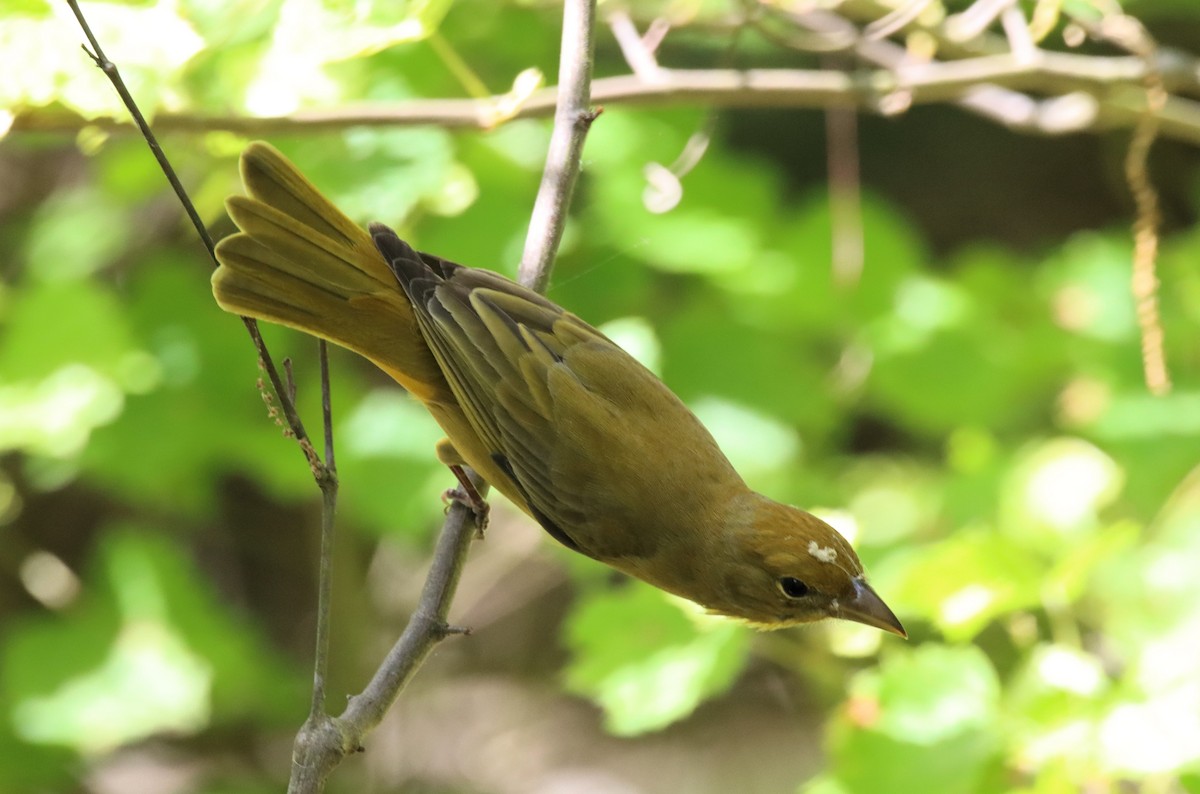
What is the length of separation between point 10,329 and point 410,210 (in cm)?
133

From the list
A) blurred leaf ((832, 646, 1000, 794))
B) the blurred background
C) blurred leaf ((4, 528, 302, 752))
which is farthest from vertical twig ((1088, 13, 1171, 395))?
A: blurred leaf ((4, 528, 302, 752))

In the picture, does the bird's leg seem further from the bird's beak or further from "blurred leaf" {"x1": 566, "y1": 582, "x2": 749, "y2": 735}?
the bird's beak

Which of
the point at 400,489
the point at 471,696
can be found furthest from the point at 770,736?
the point at 400,489

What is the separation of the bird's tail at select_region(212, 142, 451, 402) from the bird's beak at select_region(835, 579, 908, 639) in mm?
1079

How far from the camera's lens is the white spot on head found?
2.47m

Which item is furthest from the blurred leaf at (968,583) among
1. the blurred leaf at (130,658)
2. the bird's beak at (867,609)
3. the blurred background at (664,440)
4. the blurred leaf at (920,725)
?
the blurred leaf at (130,658)

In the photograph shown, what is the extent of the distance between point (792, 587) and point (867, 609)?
0.16 metres

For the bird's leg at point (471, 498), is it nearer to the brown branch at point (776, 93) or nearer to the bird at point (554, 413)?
the bird at point (554, 413)

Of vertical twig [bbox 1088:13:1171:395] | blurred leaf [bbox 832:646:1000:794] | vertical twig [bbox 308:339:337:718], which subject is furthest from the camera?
vertical twig [bbox 1088:13:1171:395]

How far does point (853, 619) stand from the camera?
2.49m

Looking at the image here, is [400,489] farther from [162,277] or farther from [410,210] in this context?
[162,277]

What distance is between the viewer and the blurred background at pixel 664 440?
8.63ft

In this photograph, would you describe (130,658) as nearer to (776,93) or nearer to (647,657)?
(647,657)

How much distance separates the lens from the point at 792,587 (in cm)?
254
